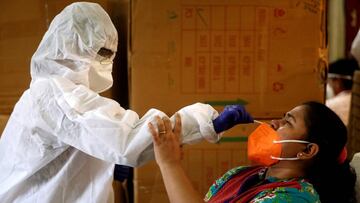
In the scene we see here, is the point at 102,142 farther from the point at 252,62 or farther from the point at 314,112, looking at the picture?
the point at 252,62

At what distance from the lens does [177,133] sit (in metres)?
1.24

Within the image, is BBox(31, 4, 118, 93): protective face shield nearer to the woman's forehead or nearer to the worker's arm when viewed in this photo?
the worker's arm

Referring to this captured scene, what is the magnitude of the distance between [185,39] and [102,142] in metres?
0.74

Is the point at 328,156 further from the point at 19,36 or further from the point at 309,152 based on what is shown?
the point at 19,36

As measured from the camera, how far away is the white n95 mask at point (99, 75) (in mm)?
1430

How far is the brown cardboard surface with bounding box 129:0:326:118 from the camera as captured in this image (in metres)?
1.83

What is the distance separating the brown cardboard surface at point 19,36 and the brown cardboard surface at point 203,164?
0.61 metres

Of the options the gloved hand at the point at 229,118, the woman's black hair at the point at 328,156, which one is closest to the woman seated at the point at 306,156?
the woman's black hair at the point at 328,156

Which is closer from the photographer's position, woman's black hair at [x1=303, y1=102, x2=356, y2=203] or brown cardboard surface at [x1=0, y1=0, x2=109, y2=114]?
woman's black hair at [x1=303, y1=102, x2=356, y2=203]

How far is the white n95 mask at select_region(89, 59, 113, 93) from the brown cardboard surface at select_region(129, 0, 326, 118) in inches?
14.9

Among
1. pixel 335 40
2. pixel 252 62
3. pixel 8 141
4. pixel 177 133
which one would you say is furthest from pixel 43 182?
pixel 335 40

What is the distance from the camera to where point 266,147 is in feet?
4.42

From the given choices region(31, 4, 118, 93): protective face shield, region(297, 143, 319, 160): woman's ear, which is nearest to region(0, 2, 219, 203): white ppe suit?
region(31, 4, 118, 93): protective face shield

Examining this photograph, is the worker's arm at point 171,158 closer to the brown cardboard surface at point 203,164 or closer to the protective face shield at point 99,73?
the protective face shield at point 99,73
